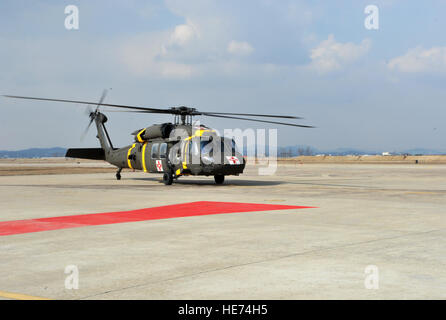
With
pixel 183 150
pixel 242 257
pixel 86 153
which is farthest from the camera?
pixel 86 153

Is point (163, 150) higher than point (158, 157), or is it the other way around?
point (163, 150)

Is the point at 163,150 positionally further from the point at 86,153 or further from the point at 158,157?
the point at 86,153

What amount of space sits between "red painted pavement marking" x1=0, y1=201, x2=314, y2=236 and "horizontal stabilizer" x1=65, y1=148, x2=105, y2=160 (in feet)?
54.6

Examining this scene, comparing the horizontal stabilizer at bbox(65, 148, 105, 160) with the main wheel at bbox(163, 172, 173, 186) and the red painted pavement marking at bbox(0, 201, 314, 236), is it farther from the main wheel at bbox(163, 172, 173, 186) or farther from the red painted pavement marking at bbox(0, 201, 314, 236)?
the red painted pavement marking at bbox(0, 201, 314, 236)

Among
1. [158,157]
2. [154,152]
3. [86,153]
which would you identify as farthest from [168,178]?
[86,153]

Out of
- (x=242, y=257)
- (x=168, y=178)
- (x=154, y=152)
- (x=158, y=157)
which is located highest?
(x=154, y=152)

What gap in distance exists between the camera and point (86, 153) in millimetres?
31984

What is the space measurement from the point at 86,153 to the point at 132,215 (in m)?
19.4

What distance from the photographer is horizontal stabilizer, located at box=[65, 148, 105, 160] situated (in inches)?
1242

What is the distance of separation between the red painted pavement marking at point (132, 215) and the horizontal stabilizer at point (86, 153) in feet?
54.6

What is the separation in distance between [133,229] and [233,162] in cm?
1369

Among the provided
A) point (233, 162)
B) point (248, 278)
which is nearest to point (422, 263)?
point (248, 278)

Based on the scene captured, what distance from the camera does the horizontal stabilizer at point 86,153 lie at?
3155cm
